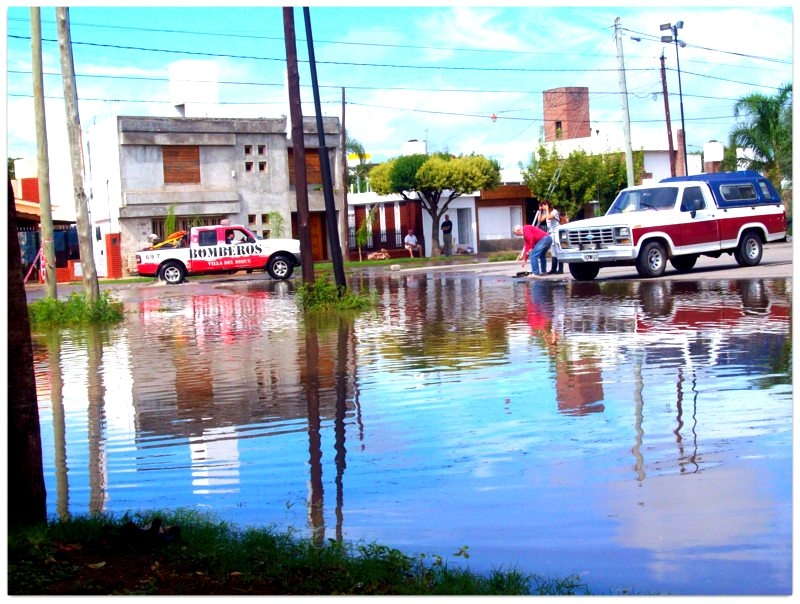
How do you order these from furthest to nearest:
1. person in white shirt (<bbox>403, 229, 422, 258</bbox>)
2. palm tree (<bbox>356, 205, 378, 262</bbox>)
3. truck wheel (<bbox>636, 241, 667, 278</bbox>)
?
person in white shirt (<bbox>403, 229, 422, 258</bbox>)
palm tree (<bbox>356, 205, 378, 262</bbox>)
truck wheel (<bbox>636, 241, 667, 278</bbox>)

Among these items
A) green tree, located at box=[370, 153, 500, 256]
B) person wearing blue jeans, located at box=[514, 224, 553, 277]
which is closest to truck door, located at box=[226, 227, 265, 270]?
person wearing blue jeans, located at box=[514, 224, 553, 277]

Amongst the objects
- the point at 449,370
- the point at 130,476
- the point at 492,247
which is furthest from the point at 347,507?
the point at 492,247

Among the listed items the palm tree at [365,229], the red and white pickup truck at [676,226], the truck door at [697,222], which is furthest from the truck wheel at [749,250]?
the palm tree at [365,229]

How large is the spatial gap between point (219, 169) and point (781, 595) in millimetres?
45269

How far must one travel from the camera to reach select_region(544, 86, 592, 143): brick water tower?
2633 inches

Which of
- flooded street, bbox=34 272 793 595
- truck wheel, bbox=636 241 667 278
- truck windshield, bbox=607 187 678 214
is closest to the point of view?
flooded street, bbox=34 272 793 595

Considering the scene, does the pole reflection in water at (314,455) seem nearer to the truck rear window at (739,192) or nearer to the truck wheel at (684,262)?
the truck rear window at (739,192)

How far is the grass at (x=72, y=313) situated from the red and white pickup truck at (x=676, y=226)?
30.9 ft

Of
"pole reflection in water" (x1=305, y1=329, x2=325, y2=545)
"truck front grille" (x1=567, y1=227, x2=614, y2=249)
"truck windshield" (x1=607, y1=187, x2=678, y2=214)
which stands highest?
"truck windshield" (x1=607, y1=187, x2=678, y2=214)

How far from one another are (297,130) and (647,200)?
25.7ft

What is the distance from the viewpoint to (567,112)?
67.4 metres

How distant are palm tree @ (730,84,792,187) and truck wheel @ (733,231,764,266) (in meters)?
23.0

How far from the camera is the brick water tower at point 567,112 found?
66.9 m

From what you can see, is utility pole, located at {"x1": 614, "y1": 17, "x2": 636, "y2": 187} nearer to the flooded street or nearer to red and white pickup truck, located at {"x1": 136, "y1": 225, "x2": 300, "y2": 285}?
red and white pickup truck, located at {"x1": 136, "y1": 225, "x2": 300, "y2": 285}
